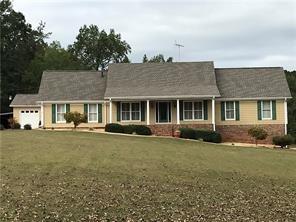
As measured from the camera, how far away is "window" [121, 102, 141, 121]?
39.2 meters

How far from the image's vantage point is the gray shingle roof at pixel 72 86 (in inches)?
1574

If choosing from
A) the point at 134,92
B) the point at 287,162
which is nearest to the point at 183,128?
the point at 134,92

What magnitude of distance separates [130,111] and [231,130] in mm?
7927

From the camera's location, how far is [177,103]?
37844 millimetres

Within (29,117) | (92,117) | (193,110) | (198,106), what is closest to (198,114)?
(193,110)

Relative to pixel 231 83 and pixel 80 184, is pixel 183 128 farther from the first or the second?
pixel 80 184

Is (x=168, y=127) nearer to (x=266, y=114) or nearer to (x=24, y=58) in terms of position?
(x=266, y=114)

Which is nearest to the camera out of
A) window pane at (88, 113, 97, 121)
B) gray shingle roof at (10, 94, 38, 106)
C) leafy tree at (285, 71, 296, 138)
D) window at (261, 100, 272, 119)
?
window at (261, 100, 272, 119)

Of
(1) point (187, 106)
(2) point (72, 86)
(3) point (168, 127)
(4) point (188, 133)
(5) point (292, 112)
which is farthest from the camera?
(5) point (292, 112)

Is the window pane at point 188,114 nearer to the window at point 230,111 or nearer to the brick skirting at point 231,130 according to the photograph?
the brick skirting at point 231,130

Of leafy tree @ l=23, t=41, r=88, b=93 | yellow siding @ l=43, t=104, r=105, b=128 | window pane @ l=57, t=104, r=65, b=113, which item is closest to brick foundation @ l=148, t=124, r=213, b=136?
yellow siding @ l=43, t=104, r=105, b=128

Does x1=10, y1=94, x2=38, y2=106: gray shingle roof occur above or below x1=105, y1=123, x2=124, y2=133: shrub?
above

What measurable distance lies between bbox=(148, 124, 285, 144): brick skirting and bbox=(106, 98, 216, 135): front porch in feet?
0.47

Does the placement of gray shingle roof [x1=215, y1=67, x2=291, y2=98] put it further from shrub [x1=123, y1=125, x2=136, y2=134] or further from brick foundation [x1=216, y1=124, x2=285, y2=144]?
shrub [x1=123, y1=125, x2=136, y2=134]
